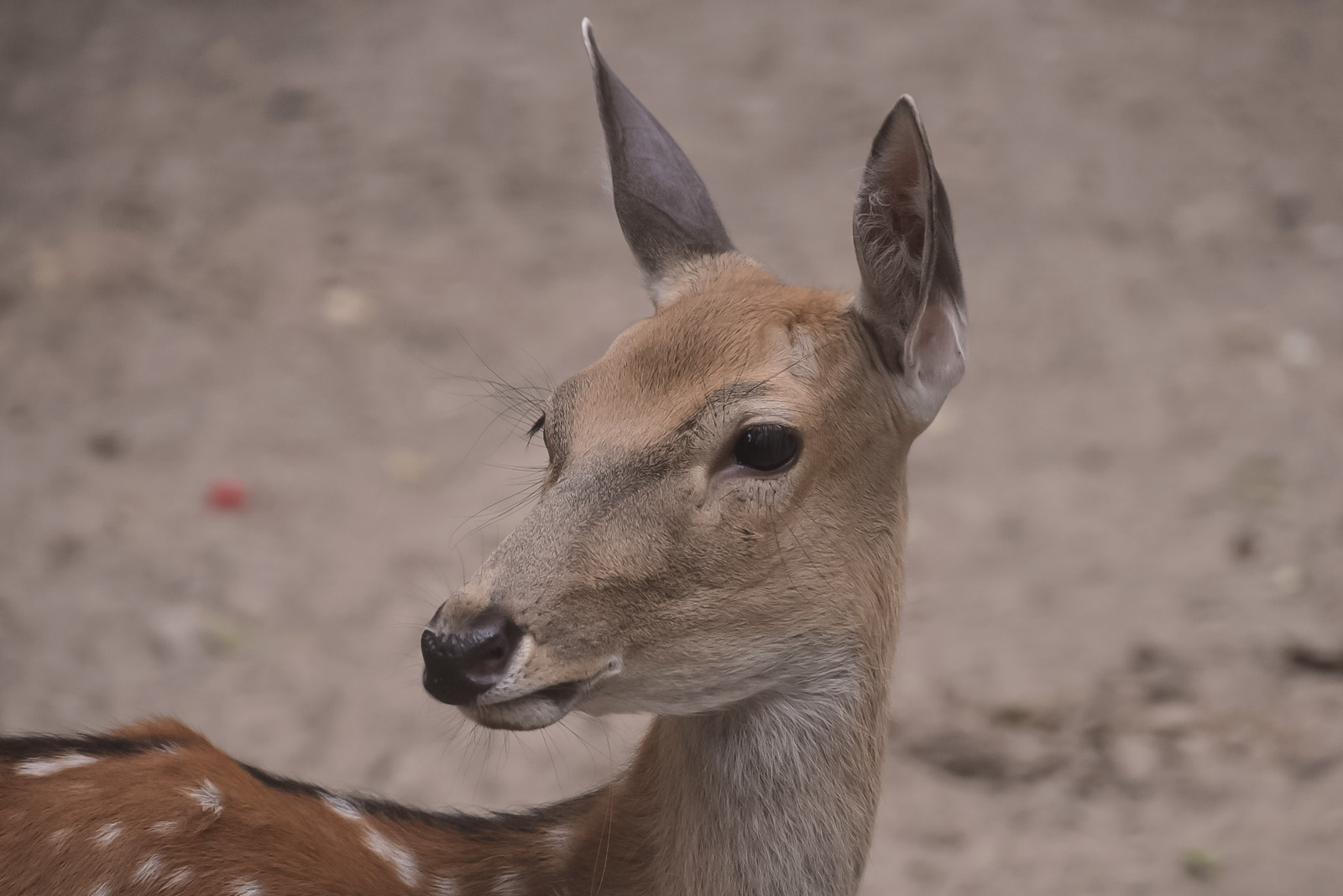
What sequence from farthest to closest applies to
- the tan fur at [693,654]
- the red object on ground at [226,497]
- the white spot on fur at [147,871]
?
the red object on ground at [226,497] < the white spot on fur at [147,871] < the tan fur at [693,654]

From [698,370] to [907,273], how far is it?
47 cm

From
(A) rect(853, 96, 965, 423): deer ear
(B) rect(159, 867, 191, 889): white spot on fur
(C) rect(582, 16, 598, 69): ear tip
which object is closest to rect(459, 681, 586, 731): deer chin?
(B) rect(159, 867, 191, 889): white spot on fur

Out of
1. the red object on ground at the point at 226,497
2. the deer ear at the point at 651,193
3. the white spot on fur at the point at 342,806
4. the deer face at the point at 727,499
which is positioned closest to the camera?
the deer face at the point at 727,499

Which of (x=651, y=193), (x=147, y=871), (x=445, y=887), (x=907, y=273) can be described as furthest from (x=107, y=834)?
(x=907, y=273)

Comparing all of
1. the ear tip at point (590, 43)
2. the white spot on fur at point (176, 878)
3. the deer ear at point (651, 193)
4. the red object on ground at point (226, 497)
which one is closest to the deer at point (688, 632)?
the white spot on fur at point (176, 878)

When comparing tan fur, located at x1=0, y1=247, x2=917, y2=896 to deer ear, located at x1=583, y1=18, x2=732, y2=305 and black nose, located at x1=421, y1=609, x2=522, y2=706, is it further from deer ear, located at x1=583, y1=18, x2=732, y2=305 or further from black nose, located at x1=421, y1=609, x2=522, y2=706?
deer ear, located at x1=583, y1=18, x2=732, y2=305

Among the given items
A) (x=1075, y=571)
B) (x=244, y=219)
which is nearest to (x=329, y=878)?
(x=1075, y=571)

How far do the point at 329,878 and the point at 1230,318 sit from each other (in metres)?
5.52

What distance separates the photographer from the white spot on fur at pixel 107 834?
263cm

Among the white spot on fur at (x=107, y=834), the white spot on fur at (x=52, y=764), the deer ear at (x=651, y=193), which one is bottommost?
the white spot on fur at (x=107, y=834)

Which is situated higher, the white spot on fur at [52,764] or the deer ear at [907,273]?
the deer ear at [907,273]

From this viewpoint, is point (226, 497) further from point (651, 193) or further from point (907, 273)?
point (907, 273)

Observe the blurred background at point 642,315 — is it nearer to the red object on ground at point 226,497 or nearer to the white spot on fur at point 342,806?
the red object on ground at point 226,497

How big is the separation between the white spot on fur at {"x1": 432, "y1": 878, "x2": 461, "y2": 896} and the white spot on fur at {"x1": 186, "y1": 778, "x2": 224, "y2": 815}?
1.67 ft
